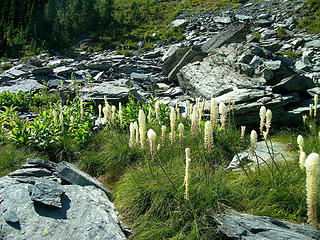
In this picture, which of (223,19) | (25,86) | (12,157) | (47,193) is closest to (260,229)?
(47,193)

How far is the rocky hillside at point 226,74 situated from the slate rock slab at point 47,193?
14.5 feet

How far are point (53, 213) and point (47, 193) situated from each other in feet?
1.16

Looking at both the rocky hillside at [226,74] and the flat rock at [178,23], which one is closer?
the rocky hillside at [226,74]

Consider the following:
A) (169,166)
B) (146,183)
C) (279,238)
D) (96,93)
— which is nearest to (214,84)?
(96,93)

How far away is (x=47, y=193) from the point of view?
3959 mm

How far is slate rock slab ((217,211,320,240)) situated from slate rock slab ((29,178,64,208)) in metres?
2.51

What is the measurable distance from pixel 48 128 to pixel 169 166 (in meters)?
4.31

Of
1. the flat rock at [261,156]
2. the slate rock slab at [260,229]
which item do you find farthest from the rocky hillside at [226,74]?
the slate rock slab at [260,229]

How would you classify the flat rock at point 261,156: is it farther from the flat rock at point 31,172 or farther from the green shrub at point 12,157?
the green shrub at point 12,157

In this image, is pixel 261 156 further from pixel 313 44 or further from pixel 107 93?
pixel 313 44

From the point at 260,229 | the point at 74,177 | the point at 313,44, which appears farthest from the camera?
the point at 313,44

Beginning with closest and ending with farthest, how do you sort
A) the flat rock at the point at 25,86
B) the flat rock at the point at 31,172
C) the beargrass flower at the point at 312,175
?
the beargrass flower at the point at 312,175
the flat rock at the point at 31,172
the flat rock at the point at 25,86

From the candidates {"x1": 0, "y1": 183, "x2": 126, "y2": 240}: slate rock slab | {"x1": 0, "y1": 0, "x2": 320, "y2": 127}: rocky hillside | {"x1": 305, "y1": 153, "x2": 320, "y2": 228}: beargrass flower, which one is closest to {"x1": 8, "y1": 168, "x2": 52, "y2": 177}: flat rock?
{"x1": 0, "y1": 183, "x2": 126, "y2": 240}: slate rock slab

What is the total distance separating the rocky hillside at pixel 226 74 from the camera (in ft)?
26.8
